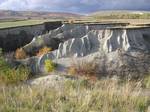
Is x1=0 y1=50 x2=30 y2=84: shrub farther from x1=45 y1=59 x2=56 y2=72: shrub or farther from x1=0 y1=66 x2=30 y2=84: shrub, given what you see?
x1=45 y1=59 x2=56 y2=72: shrub

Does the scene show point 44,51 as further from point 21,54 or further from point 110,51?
point 110,51

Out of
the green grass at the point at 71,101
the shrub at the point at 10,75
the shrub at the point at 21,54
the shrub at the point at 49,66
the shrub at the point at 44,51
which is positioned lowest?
the shrub at the point at 49,66

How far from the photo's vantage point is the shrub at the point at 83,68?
116 feet

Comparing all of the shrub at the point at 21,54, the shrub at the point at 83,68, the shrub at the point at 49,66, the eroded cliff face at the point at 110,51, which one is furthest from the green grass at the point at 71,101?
the shrub at the point at 21,54

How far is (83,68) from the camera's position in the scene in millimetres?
36125

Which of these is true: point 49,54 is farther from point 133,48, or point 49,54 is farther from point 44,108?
point 44,108

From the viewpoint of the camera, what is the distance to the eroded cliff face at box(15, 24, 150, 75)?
35.8 meters

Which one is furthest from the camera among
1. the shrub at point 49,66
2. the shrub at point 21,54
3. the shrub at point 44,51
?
the shrub at point 44,51

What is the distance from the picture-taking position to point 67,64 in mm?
38656

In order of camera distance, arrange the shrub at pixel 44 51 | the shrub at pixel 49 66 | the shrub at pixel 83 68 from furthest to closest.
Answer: the shrub at pixel 44 51
the shrub at pixel 49 66
the shrub at pixel 83 68

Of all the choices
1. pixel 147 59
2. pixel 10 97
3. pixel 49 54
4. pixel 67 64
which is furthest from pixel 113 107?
pixel 49 54

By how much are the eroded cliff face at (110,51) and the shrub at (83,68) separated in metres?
0.62

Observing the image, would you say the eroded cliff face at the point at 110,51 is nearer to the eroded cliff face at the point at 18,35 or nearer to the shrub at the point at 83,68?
the shrub at the point at 83,68

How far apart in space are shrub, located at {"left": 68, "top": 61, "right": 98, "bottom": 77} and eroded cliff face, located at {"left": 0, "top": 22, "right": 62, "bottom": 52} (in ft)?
48.3
